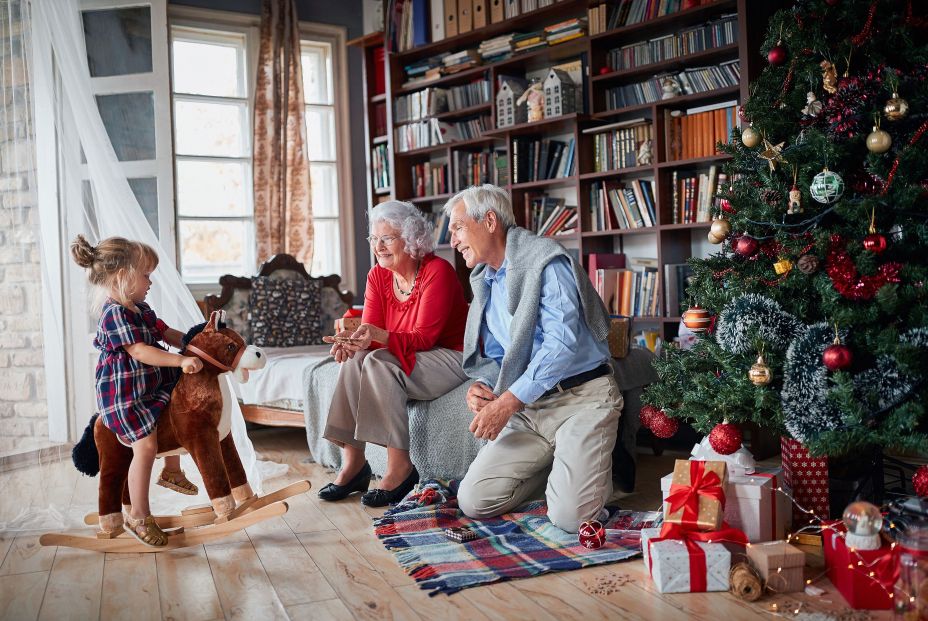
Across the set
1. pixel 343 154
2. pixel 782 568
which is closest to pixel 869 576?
pixel 782 568

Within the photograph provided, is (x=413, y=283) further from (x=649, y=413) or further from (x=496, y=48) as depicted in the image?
(x=496, y=48)

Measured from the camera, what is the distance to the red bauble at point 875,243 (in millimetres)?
2178

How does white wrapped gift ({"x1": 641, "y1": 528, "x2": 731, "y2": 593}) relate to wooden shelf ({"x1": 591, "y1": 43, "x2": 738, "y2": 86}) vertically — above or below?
below

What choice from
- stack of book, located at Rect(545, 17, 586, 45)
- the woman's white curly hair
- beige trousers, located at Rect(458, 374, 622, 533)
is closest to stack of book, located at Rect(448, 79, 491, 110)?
stack of book, located at Rect(545, 17, 586, 45)

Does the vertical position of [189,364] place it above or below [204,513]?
above

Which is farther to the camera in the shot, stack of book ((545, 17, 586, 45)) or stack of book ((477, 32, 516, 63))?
stack of book ((477, 32, 516, 63))

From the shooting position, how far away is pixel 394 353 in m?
3.13

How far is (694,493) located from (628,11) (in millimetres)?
3006

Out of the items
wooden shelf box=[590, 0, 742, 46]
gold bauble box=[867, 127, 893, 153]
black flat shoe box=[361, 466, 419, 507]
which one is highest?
wooden shelf box=[590, 0, 742, 46]

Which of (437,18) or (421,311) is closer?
(421,311)

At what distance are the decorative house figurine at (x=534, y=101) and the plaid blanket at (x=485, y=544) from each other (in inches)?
98.9

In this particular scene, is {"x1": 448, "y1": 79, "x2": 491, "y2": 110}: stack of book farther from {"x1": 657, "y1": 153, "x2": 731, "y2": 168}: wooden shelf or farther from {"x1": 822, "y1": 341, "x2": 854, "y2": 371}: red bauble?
{"x1": 822, "y1": 341, "x2": 854, "y2": 371}: red bauble

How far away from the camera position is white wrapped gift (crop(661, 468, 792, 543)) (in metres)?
2.30

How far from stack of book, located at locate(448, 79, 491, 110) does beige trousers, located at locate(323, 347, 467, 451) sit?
2.56 meters
